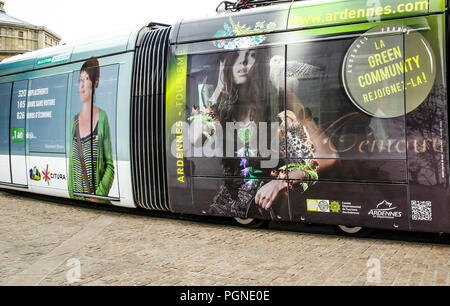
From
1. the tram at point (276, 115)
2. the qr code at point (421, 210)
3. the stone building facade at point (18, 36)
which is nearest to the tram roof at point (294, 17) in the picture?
the tram at point (276, 115)

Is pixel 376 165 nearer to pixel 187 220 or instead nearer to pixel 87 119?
pixel 187 220

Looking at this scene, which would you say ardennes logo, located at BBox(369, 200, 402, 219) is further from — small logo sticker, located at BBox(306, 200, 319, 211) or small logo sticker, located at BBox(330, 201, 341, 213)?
small logo sticker, located at BBox(306, 200, 319, 211)

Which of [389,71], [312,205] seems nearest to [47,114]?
[312,205]

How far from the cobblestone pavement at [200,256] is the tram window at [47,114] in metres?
2.21

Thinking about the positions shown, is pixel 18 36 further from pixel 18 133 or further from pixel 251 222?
pixel 251 222

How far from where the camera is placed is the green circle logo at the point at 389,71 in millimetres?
5449

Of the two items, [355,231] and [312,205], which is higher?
[312,205]

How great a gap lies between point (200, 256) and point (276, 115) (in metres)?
2.18

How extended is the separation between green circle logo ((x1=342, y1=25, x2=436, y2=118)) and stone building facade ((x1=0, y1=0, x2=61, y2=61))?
259ft

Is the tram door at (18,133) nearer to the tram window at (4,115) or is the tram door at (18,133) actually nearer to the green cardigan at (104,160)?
the tram window at (4,115)

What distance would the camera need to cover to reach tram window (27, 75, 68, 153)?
929 centimetres

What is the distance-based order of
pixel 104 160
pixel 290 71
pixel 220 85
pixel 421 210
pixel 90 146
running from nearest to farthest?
1. pixel 421 210
2. pixel 290 71
3. pixel 220 85
4. pixel 104 160
5. pixel 90 146

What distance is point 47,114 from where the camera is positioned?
380 inches

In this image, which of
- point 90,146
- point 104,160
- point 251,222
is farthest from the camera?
A: point 90,146
